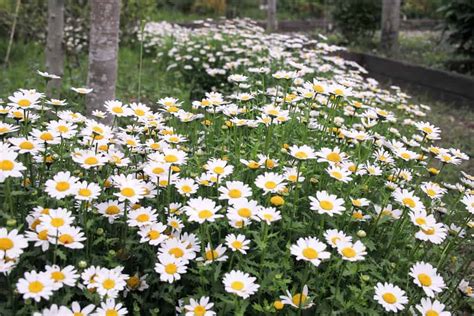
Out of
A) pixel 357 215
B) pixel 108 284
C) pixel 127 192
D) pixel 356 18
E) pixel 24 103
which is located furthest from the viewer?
pixel 356 18

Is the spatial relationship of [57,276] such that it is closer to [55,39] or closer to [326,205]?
[326,205]

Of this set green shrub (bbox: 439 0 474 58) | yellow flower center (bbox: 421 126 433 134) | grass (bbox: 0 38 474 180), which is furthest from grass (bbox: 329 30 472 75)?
yellow flower center (bbox: 421 126 433 134)

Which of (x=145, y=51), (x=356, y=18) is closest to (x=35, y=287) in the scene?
(x=145, y=51)

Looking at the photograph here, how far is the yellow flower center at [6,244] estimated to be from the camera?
1.53 meters

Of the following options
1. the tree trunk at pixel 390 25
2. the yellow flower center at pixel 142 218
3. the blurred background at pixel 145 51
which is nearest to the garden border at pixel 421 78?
the blurred background at pixel 145 51

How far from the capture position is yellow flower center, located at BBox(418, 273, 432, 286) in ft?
5.80

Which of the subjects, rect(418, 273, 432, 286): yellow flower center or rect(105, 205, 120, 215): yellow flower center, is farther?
rect(105, 205, 120, 215): yellow flower center

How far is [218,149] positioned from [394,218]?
0.86m

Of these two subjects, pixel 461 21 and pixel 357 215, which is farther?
pixel 461 21

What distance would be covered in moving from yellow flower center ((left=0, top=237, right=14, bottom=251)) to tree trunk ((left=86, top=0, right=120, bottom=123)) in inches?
85.6

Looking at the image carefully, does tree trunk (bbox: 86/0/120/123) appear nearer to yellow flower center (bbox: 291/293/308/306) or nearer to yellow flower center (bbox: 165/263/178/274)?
yellow flower center (bbox: 165/263/178/274)

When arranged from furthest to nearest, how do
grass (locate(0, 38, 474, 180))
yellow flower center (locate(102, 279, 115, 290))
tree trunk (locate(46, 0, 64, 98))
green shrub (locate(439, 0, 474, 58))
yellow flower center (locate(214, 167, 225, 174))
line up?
green shrub (locate(439, 0, 474, 58))
grass (locate(0, 38, 474, 180))
tree trunk (locate(46, 0, 64, 98))
yellow flower center (locate(214, 167, 225, 174))
yellow flower center (locate(102, 279, 115, 290))

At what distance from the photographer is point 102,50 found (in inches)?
138

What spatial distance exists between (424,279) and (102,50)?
2.61 meters
